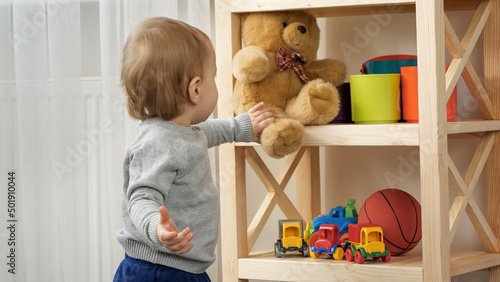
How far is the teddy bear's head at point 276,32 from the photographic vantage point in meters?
1.48

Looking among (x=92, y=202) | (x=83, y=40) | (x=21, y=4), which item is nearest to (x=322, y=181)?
(x=92, y=202)

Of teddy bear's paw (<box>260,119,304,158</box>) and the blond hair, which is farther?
teddy bear's paw (<box>260,119,304,158</box>)

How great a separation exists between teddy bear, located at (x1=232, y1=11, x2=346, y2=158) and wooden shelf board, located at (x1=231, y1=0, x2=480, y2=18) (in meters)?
0.04

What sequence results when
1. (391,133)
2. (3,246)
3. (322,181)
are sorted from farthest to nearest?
(322,181) < (3,246) < (391,133)

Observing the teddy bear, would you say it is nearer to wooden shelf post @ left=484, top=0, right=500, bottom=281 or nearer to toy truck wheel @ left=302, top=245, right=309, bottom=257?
toy truck wheel @ left=302, top=245, right=309, bottom=257

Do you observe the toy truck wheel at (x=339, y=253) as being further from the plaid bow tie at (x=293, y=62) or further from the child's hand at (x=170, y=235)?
the child's hand at (x=170, y=235)

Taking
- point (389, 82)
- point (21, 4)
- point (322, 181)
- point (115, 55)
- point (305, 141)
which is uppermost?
point (21, 4)

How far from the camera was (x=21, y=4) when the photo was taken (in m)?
1.63

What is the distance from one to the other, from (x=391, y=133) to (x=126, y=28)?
0.74m

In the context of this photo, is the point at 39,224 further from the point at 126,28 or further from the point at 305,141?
the point at 305,141

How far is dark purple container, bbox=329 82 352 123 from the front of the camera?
1537 mm

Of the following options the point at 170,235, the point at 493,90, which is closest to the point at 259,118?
the point at 170,235
